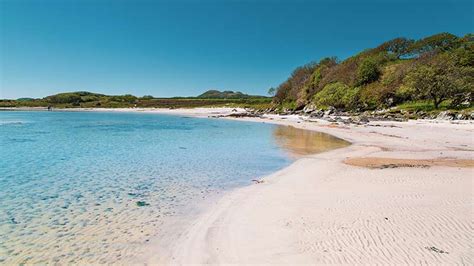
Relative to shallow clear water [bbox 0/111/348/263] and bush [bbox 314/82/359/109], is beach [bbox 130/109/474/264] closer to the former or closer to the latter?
shallow clear water [bbox 0/111/348/263]

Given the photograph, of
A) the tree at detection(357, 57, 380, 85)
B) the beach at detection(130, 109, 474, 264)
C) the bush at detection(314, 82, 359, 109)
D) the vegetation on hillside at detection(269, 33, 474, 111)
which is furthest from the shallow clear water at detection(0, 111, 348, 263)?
the tree at detection(357, 57, 380, 85)

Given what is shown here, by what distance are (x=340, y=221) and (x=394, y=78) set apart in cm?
6028

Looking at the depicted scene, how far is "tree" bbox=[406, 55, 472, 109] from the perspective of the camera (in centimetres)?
3897

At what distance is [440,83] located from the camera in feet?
130

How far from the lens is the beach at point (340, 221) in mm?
5059

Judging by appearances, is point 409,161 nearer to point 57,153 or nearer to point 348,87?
point 57,153

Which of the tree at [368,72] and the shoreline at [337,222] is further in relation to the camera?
the tree at [368,72]

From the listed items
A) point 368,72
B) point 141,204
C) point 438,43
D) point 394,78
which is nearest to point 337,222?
point 141,204

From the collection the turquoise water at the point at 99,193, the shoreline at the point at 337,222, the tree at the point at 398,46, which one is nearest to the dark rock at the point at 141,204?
the turquoise water at the point at 99,193

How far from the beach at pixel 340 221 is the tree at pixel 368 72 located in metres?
59.4

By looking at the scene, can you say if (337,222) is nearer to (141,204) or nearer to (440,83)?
(141,204)

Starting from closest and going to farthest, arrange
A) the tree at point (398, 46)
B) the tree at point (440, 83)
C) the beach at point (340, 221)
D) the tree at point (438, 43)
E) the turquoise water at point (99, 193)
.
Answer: the beach at point (340, 221) < the turquoise water at point (99, 193) < the tree at point (440, 83) < the tree at point (438, 43) < the tree at point (398, 46)

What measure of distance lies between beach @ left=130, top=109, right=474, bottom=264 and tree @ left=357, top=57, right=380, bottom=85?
195ft

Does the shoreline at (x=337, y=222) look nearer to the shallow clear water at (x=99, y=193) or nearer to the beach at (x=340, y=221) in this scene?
the beach at (x=340, y=221)
